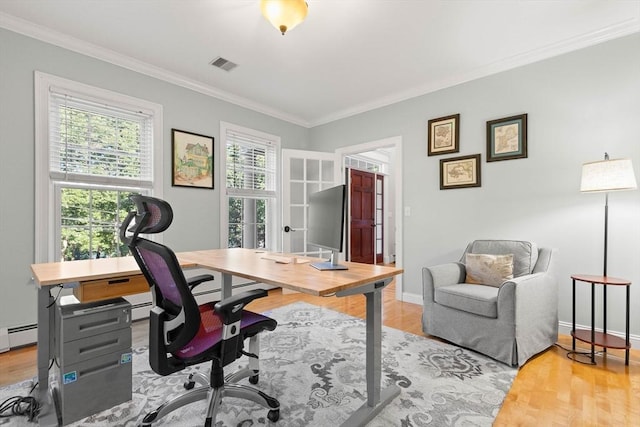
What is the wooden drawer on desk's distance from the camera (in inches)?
62.9

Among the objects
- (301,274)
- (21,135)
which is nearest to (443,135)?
(301,274)

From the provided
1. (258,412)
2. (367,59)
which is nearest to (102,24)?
(367,59)

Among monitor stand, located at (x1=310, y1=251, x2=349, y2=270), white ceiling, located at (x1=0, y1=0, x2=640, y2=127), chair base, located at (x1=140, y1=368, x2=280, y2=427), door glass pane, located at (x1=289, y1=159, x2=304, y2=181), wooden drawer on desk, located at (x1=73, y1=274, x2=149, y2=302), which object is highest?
white ceiling, located at (x1=0, y1=0, x2=640, y2=127)

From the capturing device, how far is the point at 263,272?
1600 mm

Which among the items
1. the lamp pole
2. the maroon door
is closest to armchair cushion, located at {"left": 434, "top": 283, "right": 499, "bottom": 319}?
the lamp pole

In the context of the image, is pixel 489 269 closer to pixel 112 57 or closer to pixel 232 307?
pixel 232 307

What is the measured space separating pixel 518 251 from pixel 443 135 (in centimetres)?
151

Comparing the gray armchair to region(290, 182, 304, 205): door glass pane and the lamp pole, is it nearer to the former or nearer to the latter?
the lamp pole

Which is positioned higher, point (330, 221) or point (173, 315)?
point (330, 221)

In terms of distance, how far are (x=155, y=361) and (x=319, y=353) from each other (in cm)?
132

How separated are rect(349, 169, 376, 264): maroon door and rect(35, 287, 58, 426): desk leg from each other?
16.4 feet

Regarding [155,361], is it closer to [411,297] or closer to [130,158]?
[130,158]

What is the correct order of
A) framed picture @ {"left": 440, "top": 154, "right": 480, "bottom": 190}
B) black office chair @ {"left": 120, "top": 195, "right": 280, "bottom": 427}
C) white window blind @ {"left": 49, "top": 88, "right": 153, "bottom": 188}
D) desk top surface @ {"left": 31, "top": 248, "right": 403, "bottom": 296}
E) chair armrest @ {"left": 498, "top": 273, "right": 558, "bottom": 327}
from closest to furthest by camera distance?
black office chair @ {"left": 120, "top": 195, "right": 280, "bottom": 427} < desk top surface @ {"left": 31, "top": 248, "right": 403, "bottom": 296} < chair armrest @ {"left": 498, "top": 273, "right": 558, "bottom": 327} < white window blind @ {"left": 49, "top": 88, "right": 153, "bottom": 188} < framed picture @ {"left": 440, "top": 154, "right": 480, "bottom": 190}

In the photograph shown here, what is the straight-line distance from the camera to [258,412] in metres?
1.60
